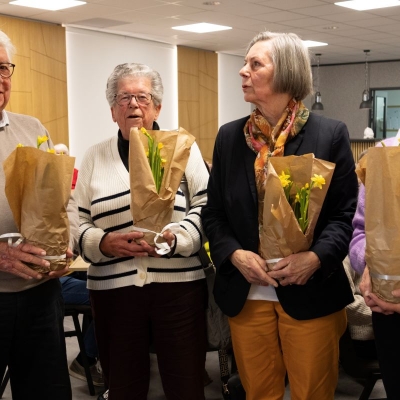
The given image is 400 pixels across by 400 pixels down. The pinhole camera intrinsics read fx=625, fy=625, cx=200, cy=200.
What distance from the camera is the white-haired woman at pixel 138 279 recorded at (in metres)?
2.25

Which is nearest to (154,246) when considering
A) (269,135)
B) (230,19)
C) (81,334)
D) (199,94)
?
(269,135)

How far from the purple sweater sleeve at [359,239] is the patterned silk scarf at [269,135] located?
30cm

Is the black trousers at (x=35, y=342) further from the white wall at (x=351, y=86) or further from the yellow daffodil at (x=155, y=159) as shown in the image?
the white wall at (x=351, y=86)

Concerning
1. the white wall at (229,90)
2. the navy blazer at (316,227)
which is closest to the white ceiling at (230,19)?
the white wall at (229,90)

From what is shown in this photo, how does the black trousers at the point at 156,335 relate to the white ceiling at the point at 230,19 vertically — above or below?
below

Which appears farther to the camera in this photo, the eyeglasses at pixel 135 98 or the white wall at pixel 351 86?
the white wall at pixel 351 86

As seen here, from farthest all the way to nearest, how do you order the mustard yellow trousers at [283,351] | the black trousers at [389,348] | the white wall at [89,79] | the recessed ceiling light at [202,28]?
the recessed ceiling light at [202,28]
the white wall at [89,79]
the mustard yellow trousers at [283,351]
the black trousers at [389,348]

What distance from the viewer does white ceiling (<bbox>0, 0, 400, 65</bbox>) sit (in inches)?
335

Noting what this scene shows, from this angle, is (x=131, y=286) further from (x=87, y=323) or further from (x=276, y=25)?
(x=276, y=25)

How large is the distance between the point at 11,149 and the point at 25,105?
294 inches

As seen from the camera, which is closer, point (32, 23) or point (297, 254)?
point (297, 254)

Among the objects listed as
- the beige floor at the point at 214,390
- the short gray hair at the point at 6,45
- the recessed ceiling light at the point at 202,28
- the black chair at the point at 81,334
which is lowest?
the beige floor at the point at 214,390

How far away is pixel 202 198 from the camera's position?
7.62ft

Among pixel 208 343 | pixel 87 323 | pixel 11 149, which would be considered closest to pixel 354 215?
pixel 208 343
